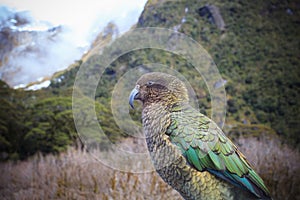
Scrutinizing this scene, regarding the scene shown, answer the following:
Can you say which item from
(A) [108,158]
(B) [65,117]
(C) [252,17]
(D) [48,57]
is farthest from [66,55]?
(C) [252,17]

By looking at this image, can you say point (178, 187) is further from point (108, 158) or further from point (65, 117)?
point (65, 117)

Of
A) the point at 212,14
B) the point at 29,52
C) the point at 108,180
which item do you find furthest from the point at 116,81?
the point at 212,14

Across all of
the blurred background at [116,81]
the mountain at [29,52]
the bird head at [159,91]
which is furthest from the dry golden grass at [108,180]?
the mountain at [29,52]

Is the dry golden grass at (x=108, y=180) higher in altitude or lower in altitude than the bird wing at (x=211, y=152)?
lower

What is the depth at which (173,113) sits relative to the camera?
2.52 m

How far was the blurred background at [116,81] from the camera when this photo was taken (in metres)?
4.21

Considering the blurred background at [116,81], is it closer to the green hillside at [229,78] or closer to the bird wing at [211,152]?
the green hillside at [229,78]

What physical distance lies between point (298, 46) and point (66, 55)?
33.0 feet

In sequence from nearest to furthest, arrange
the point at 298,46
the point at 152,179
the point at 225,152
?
1. the point at 225,152
2. the point at 152,179
3. the point at 298,46

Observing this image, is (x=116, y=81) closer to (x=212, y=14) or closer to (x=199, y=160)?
(x=199, y=160)

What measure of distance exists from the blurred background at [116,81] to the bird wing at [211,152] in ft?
4.23

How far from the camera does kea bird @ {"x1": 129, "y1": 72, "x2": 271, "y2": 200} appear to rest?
2.34 meters

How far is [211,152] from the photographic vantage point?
2371 millimetres

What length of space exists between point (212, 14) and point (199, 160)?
43.8ft
